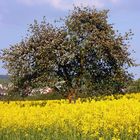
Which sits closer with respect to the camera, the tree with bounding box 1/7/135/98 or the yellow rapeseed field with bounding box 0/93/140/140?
the yellow rapeseed field with bounding box 0/93/140/140

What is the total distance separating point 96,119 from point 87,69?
48.8 feet

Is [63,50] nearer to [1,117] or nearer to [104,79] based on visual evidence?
[104,79]

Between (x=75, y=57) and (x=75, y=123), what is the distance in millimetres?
14110

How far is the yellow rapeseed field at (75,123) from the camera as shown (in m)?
14.2

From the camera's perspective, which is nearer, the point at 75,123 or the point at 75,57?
the point at 75,123

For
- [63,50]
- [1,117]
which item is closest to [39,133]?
[1,117]

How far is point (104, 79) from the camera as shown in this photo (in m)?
30.8

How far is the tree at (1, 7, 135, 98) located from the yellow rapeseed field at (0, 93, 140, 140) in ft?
35.1

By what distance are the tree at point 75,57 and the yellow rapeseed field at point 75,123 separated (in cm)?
1070

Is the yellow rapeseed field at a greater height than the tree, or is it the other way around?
the tree

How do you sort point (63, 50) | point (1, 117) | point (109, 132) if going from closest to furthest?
1. point (109, 132)
2. point (1, 117)
3. point (63, 50)

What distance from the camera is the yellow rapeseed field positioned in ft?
46.7

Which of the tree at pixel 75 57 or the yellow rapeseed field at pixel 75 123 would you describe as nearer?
the yellow rapeseed field at pixel 75 123

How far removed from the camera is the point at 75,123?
15.8 m
